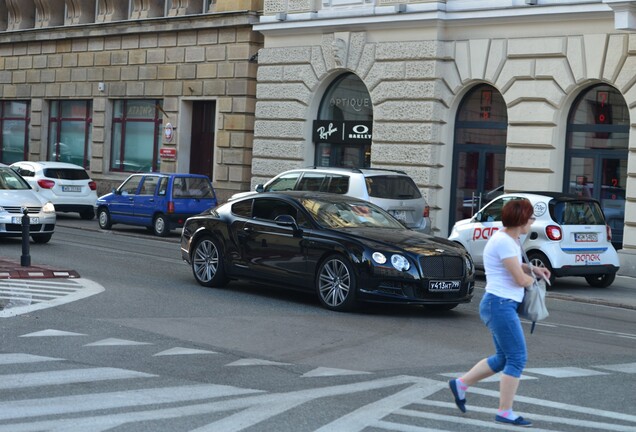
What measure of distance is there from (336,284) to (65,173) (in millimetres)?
19399

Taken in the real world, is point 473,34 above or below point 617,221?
above

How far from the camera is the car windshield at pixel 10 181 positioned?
23.1 metres

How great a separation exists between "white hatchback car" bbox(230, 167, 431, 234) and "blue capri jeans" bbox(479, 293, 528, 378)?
494 inches

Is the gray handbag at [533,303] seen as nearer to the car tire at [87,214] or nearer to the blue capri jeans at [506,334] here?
the blue capri jeans at [506,334]

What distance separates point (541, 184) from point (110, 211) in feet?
35.4

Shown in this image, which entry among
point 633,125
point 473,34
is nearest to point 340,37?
point 473,34

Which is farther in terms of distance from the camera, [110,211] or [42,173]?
[42,173]

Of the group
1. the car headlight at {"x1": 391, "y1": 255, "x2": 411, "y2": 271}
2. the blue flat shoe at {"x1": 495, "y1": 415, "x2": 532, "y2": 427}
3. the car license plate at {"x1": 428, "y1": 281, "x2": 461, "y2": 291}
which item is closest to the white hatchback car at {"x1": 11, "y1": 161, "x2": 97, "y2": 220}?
the car headlight at {"x1": 391, "y1": 255, "x2": 411, "y2": 271}

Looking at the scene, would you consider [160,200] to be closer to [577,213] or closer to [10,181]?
[10,181]

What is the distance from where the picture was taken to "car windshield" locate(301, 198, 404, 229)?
49.5ft

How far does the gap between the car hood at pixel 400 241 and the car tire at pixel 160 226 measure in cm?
1364

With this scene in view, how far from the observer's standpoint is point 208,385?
932 centimetres

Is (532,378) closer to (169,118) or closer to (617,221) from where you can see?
(617,221)

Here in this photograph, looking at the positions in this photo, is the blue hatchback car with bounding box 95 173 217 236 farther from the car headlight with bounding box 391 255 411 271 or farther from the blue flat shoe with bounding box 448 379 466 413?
the blue flat shoe with bounding box 448 379 466 413
